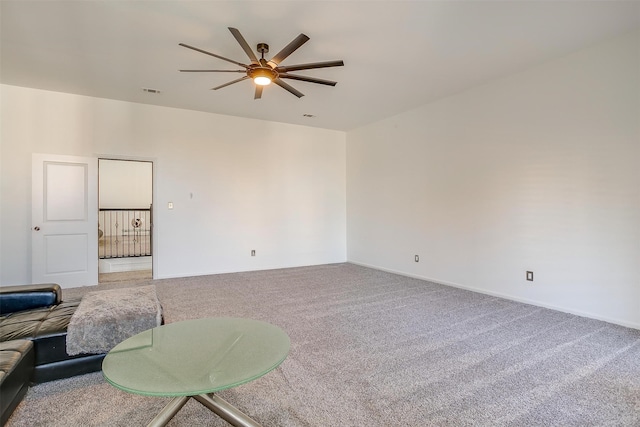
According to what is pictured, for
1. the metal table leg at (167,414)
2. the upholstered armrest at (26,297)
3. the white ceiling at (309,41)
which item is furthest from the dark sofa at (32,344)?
the white ceiling at (309,41)

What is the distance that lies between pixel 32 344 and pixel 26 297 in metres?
0.76

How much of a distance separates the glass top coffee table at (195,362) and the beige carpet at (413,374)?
0.47 ft

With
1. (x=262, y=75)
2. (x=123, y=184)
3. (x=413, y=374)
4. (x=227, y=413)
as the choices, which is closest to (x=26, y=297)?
(x=227, y=413)

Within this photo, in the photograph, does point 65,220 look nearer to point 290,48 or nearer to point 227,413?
point 290,48

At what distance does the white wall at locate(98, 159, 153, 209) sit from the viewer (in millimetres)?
10156

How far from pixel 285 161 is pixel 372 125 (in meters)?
1.93

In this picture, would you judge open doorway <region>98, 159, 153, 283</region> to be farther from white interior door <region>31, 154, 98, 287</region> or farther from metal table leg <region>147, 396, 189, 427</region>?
metal table leg <region>147, 396, 189, 427</region>

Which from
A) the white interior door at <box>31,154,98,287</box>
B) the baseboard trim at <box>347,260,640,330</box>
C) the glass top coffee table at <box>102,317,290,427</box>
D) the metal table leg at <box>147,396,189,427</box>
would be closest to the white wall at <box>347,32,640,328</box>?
the baseboard trim at <box>347,260,640,330</box>

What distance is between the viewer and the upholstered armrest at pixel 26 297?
2445 mm

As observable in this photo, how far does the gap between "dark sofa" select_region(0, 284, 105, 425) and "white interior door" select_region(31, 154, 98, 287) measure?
8.59 ft

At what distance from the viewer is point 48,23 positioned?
2.99m

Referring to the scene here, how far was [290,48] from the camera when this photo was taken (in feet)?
8.84

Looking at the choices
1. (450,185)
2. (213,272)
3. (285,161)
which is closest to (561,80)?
(450,185)

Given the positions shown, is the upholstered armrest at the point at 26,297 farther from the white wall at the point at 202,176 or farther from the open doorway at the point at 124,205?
the open doorway at the point at 124,205
